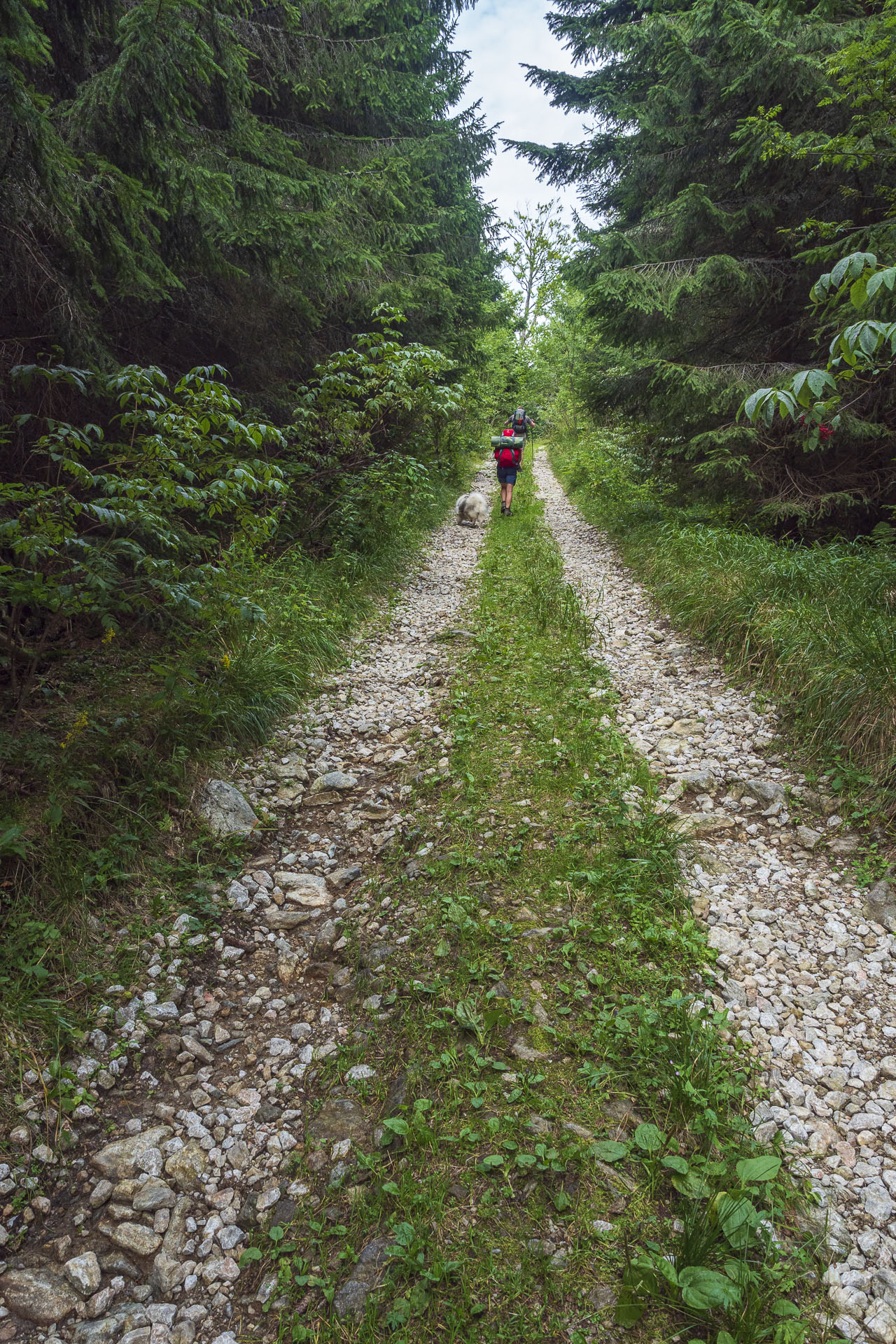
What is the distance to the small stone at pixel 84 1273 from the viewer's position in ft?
6.72

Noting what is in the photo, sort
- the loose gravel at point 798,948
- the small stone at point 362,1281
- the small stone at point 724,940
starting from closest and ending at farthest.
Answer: the small stone at point 362,1281 < the loose gravel at point 798,948 < the small stone at point 724,940

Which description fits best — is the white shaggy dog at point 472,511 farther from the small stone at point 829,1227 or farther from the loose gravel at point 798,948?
the small stone at point 829,1227

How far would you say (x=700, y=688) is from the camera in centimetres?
610

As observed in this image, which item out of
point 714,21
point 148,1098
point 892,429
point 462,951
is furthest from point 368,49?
point 148,1098

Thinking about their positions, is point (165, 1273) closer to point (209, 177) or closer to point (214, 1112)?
point (214, 1112)

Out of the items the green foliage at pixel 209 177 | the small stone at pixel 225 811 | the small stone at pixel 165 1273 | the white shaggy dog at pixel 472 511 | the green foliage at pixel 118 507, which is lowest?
the small stone at pixel 165 1273

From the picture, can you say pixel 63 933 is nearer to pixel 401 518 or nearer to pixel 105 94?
pixel 105 94

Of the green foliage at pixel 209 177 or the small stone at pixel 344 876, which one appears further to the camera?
the green foliage at pixel 209 177

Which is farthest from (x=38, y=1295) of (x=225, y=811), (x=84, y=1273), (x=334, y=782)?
(x=334, y=782)

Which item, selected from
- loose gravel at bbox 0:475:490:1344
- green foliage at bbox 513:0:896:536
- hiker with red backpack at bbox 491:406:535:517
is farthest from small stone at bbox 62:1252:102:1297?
hiker with red backpack at bbox 491:406:535:517

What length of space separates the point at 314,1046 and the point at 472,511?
Answer: 13.0 meters

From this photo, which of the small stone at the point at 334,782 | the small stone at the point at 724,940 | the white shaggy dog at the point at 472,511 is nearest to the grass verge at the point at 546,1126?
the small stone at the point at 724,940

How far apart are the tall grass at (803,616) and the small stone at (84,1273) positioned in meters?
4.73

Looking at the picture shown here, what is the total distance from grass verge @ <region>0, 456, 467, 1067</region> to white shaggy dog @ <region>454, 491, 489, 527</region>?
8992 millimetres
